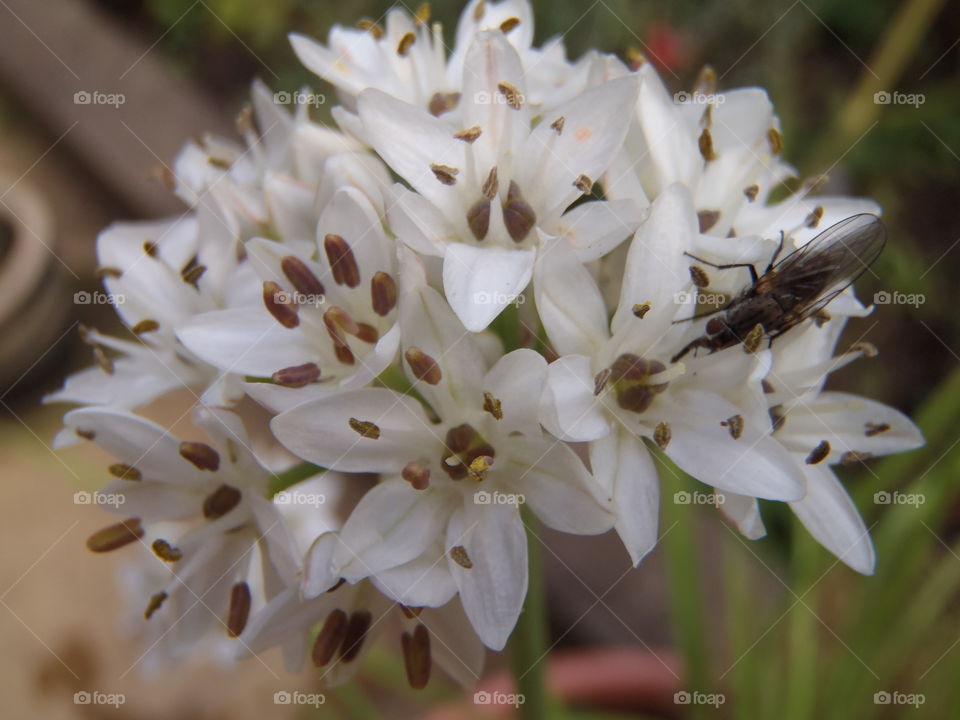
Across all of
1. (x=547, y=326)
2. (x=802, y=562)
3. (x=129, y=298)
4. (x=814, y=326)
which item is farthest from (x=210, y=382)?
(x=802, y=562)

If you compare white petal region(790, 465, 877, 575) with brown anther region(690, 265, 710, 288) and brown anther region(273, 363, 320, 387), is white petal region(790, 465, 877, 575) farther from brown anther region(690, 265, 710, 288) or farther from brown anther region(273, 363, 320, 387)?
brown anther region(273, 363, 320, 387)

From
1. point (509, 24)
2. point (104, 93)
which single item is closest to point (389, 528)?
point (509, 24)

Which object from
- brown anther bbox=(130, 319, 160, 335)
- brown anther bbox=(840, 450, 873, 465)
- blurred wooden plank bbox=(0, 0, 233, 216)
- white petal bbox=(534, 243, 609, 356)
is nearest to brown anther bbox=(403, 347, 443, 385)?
white petal bbox=(534, 243, 609, 356)

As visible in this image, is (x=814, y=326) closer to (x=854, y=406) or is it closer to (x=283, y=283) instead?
(x=854, y=406)

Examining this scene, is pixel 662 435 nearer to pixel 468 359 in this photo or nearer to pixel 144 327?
pixel 468 359

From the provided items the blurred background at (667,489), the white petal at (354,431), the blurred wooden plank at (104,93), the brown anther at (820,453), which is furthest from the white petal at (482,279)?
the blurred wooden plank at (104,93)

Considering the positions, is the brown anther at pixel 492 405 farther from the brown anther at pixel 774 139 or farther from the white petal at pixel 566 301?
the brown anther at pixel 774 139
